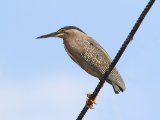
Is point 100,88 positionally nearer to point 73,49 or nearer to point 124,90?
point 124,90

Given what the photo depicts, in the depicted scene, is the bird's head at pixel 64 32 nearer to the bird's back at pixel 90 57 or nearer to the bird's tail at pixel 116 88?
the bird's back at pixel 90 57

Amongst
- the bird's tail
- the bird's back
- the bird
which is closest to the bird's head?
the bird

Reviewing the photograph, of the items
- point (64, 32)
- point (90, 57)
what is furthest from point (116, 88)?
point (64, 32)

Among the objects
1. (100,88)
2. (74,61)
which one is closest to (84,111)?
(100,88)

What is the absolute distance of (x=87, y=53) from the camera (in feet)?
39.4

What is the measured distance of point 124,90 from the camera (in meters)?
11.2

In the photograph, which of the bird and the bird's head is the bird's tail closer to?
the bird

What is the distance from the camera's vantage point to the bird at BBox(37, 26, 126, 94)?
11.8 metres

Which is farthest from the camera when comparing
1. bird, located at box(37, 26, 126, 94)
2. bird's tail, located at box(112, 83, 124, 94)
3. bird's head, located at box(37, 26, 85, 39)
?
bird's head, located at box(37, 26, 85, 39)

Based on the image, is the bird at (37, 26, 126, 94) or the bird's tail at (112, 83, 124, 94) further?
the bird at (37, 26, 126, 94)

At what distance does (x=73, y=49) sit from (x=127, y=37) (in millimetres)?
4191

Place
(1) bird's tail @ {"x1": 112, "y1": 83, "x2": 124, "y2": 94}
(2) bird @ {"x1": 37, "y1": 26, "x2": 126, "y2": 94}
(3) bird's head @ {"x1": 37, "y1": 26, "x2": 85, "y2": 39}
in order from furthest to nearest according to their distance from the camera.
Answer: (3) bird's head @ {"x1": 37, "y1": 26, "x2": 85, "y2": 39} → (2) bird @ {"x1": 37, "y1": 26, "x2": 126, "y2": 94} → (1) bird's tail @ {"x1": 112, "y1": 83, "x2": 124, "y2": 94}

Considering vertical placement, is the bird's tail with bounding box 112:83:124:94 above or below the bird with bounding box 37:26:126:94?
below

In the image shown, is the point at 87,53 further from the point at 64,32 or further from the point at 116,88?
the point at 116,88
